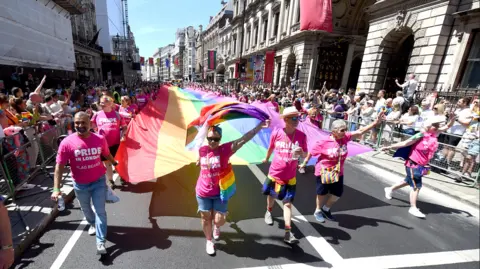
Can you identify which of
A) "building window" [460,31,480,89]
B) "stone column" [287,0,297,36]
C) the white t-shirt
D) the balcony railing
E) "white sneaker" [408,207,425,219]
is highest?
"stone column" [287,0,297,36]

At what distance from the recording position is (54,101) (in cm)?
689

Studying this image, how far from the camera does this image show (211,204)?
302 centimetres

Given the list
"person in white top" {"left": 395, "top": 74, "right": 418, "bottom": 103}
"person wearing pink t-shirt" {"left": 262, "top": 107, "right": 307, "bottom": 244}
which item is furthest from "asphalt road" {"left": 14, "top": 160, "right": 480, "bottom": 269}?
"person in white top" {"left": 395, "top": 74, "right": 418, "bottom": 103}

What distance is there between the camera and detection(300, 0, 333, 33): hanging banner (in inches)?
537

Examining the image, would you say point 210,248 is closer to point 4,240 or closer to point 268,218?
point 268,218

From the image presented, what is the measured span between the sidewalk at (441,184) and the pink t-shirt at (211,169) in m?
5.32

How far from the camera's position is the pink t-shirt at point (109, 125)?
4.58 meters

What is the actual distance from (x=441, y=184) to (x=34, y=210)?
8762 millimetres

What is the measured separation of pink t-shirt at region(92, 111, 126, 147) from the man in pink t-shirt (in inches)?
64.6

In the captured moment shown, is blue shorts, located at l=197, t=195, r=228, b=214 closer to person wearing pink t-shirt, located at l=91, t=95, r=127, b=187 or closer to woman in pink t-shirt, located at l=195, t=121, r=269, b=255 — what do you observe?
woman in pink t-shirt, located at l=195, t=121, r=269, b=255

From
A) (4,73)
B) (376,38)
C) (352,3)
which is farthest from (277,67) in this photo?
(4,73)

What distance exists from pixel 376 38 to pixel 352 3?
1005cm

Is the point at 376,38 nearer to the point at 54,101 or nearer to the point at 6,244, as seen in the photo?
the point at 54,101

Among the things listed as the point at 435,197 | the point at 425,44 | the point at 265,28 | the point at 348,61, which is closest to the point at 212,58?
A: the point at 265,28
